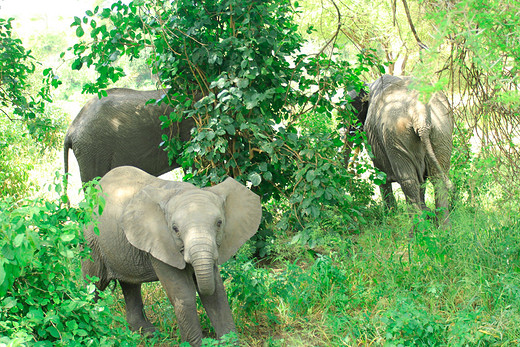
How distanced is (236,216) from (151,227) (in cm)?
57

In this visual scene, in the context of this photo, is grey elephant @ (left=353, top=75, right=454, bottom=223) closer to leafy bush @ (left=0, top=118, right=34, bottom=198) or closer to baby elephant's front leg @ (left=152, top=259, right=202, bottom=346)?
baby elephant's front leg @ (left=152, top=259, right=202, bottom=346)

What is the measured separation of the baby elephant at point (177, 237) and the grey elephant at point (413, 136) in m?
2.59

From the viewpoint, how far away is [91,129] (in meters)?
6.89

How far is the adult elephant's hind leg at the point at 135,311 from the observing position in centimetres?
438

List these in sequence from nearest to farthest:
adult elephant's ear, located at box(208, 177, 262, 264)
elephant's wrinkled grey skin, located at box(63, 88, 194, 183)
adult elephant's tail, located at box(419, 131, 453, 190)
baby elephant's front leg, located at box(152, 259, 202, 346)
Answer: baby elephant's front leg, located at box(152, 259, 202, 346), adult elephant's ear, located at box(208, 177, 262, 264), adult elephant's tail, located at box(419, 131, 453, 190), elephant's wrinkled grey skin, located at box(63, 88, 194, 183)

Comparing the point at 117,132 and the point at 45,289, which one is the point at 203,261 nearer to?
the point at 45,289

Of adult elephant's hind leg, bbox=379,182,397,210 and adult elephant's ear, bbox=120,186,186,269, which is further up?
adult elephant's ear, bbox=120,186,186,269

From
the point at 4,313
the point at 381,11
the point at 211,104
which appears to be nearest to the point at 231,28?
the point at 211,104

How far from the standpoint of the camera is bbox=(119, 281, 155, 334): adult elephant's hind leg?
4.38 meters

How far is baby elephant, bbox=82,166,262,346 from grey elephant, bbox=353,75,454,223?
2.59 meters

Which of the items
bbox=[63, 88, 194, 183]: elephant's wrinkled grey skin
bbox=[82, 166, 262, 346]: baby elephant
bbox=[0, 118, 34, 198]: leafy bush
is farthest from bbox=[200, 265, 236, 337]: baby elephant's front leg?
bbox=[0, 118, 34, 198]: leafy bush

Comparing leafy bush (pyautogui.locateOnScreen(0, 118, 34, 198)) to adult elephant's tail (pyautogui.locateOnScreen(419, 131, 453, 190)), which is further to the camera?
leafy bush (pyautogui.locateOnScreen(0, 118, 34, 198))

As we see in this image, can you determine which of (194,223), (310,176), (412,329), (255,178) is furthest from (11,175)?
(412,329)

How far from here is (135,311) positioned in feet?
14.5
